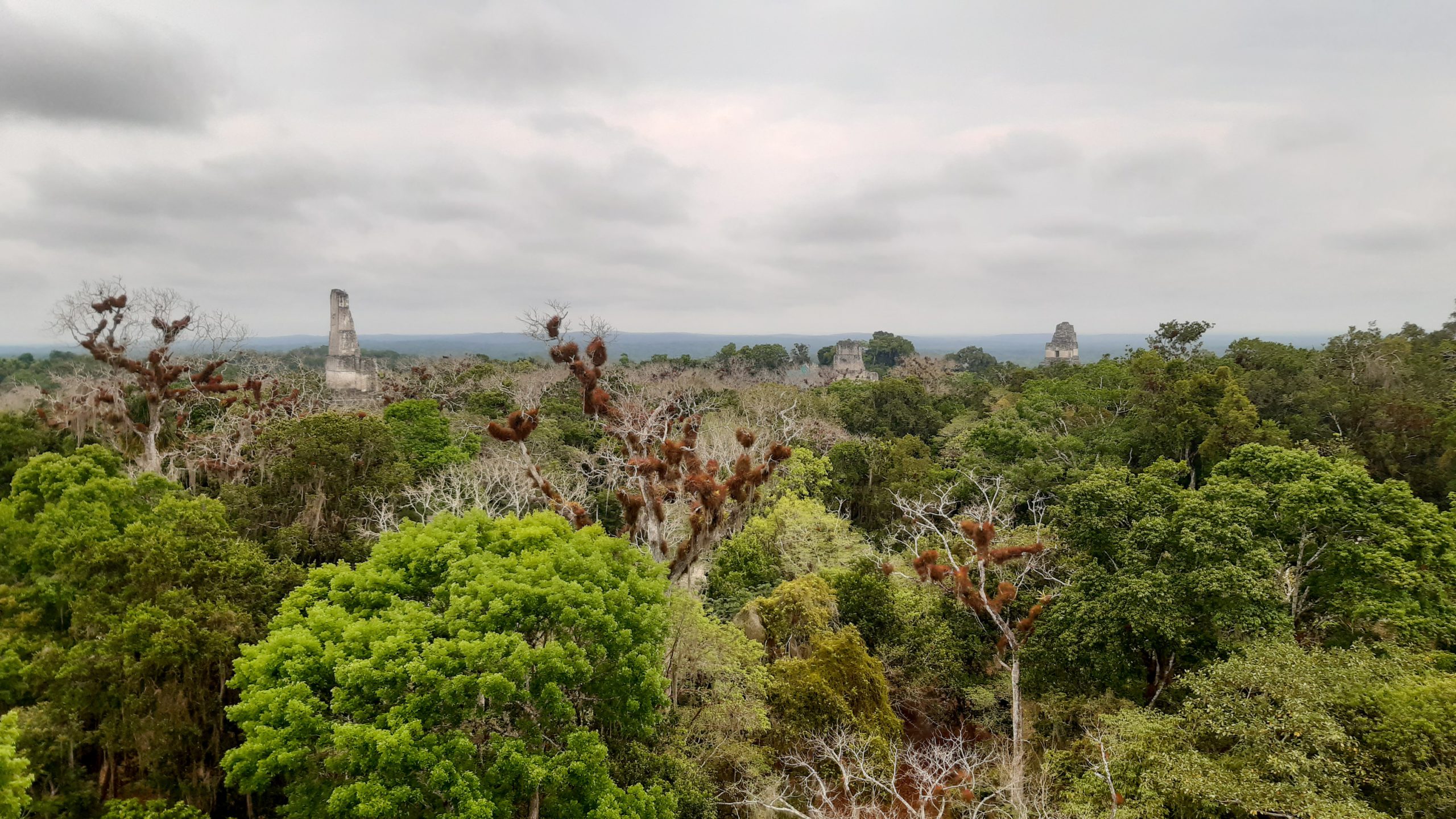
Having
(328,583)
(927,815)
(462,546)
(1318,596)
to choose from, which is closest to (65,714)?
(328,583)

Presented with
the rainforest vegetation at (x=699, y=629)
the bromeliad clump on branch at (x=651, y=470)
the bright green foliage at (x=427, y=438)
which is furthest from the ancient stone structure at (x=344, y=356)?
the bromeliad clump on branch at (x=651, y=470)

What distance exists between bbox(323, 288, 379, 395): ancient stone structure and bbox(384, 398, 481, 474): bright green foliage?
43.1ft

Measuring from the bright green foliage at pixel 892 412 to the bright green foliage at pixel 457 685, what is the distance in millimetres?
28250

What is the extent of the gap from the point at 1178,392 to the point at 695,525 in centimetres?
1960

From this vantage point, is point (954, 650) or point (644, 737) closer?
point (644, 737)

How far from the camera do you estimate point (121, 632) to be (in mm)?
10906

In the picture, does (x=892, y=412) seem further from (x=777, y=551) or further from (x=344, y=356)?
(x=344, y=356)

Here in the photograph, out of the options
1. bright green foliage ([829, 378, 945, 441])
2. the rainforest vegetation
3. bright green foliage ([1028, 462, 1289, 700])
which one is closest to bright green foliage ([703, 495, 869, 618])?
the rainforest vegetation

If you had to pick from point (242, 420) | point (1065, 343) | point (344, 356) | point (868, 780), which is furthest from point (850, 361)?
point (868, 780)

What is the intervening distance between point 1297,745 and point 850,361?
66275 mm

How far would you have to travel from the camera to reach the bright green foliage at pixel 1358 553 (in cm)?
1186

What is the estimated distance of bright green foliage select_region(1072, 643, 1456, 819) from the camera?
28.0ft

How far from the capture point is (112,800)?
9.77 metres

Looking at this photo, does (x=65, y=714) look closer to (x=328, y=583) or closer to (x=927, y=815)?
(x=328, y=583)
